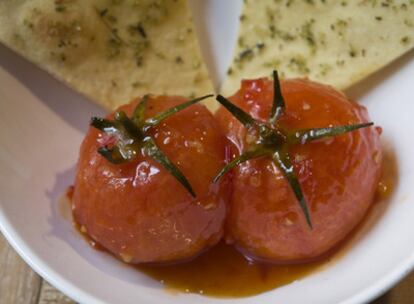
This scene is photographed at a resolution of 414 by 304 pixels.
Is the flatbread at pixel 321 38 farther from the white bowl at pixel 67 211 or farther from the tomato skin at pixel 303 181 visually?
the tomato skin at pixel 303 181

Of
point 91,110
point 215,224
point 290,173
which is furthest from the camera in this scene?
point 91,110

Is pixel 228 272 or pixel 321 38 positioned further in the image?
pixel 321 38

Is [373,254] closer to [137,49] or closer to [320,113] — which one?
[320,113]

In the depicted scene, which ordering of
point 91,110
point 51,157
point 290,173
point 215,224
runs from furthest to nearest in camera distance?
point 91,110, point 51,157, point 215,224, point 290,173

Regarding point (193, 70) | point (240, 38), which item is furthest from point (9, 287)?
point (240, 38)

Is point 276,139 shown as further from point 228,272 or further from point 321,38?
point 321,38

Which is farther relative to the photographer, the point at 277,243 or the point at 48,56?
the point at 48,56

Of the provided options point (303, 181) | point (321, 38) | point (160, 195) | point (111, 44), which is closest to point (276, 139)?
point (303, 181)
